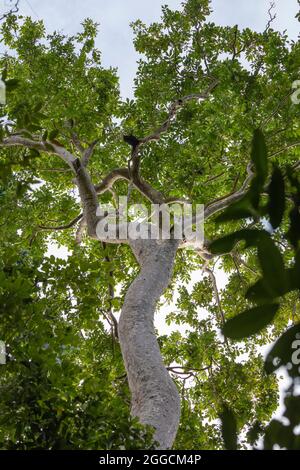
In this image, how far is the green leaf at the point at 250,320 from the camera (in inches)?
34.6

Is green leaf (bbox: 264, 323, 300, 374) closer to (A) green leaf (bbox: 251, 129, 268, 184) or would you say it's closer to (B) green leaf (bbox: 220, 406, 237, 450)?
(B) green leaf (bbox: 220, 406, 237, 450)

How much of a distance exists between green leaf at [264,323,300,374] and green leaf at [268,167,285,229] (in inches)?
7.8

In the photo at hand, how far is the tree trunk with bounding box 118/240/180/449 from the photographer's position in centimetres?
390

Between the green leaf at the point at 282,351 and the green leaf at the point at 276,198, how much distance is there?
197 millimetres

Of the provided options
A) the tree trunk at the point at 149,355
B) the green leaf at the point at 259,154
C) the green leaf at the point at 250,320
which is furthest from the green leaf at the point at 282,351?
the tree trunk at the point at 149,355

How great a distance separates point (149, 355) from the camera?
180 inches

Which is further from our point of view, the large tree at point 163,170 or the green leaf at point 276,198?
the large tree at point 163,170

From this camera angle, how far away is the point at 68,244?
10680 mm

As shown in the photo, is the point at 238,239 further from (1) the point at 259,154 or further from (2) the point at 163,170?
(2) the point at 163,170

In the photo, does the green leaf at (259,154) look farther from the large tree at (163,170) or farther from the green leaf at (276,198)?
the large tree at (163,170)
